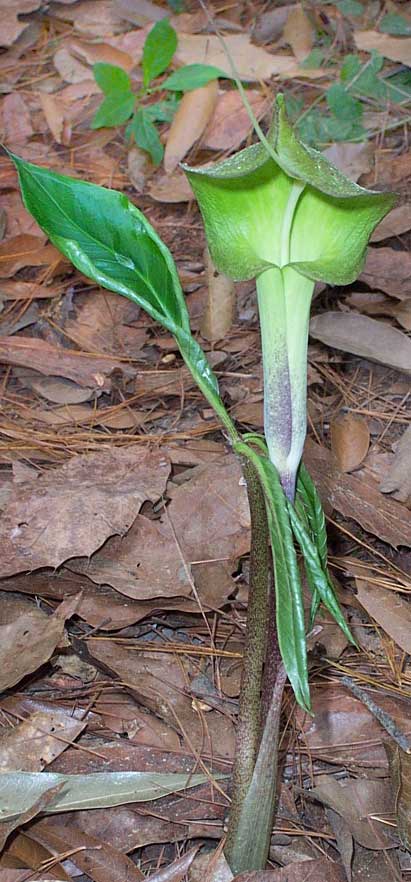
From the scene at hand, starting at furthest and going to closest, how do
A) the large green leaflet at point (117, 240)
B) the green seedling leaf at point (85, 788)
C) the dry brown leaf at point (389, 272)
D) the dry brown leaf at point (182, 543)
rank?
the dry brown leaf at point (389, 272) → the dry brown leaf at point (182, 543) → the green seedling leaf at point (85, 788) → the large green leaflet at point (117, 240)

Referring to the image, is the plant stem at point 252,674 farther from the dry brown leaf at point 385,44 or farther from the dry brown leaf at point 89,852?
the dry brown leaf at point 385,44

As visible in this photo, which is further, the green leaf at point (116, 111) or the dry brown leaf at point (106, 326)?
the green leaf at point (116, 111)

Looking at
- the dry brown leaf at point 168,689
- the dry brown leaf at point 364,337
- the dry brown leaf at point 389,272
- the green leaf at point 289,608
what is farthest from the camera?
the dry brown leaf at point 389,272

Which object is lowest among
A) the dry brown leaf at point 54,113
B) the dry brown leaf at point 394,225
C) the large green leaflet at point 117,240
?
the dry brown leaf at point 394,225

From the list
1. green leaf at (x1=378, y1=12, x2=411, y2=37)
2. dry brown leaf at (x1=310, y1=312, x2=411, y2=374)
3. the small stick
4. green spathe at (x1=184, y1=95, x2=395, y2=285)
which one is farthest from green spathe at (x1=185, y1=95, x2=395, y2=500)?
green leaf at (x1=378, y1=12, x2=411, y2=37)

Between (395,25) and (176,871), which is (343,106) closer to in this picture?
(395,25)

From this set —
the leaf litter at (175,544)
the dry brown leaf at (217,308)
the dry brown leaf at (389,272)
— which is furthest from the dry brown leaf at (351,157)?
the dry brown leaf at (217,308)
